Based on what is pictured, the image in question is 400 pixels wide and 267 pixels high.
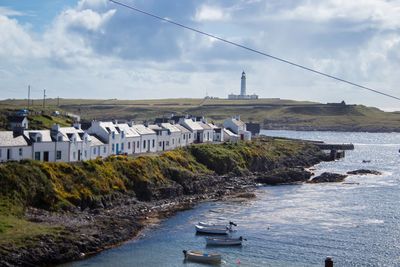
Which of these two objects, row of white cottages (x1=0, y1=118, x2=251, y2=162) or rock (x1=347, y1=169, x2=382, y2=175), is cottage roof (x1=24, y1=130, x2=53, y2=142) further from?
rock (x1=347, y1=169, x2=382, y2=175)

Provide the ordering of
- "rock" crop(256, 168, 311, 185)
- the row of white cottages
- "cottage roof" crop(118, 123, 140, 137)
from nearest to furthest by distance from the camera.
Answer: the row of white cottages, "cottage roof" crop(118, 123, 140, 137), "rock" crop(256, 168, 311, 185)

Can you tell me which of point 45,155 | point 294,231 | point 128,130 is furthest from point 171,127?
point 294,231

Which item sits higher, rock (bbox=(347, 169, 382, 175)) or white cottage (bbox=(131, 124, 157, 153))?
white cottage (bbox=(131, 124, 157, 153))

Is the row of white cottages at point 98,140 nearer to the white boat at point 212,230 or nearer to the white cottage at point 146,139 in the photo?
the white cottage at point 146,139

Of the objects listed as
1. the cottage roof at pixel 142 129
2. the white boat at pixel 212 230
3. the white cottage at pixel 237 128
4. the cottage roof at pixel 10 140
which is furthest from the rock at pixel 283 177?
the cottage roof at pixel 10 140

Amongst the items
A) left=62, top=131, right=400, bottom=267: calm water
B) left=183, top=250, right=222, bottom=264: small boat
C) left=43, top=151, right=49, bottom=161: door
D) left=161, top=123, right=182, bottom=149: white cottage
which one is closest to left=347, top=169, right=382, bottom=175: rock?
left=62, top=131, right=400, bottom=267: calm water

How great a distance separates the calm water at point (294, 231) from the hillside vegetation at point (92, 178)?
6274 mm

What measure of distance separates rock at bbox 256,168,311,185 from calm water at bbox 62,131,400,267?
5.50 meters

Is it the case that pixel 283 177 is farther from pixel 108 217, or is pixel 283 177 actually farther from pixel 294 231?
pixel 108 217

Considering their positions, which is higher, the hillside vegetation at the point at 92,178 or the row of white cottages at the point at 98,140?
the row of white cottages at the point at 98,140

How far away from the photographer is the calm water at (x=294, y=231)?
44062 millimetres

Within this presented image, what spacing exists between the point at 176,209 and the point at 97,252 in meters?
19.2

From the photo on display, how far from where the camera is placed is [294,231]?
53.3 metres

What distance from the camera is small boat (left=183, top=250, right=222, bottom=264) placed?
43469 mm
